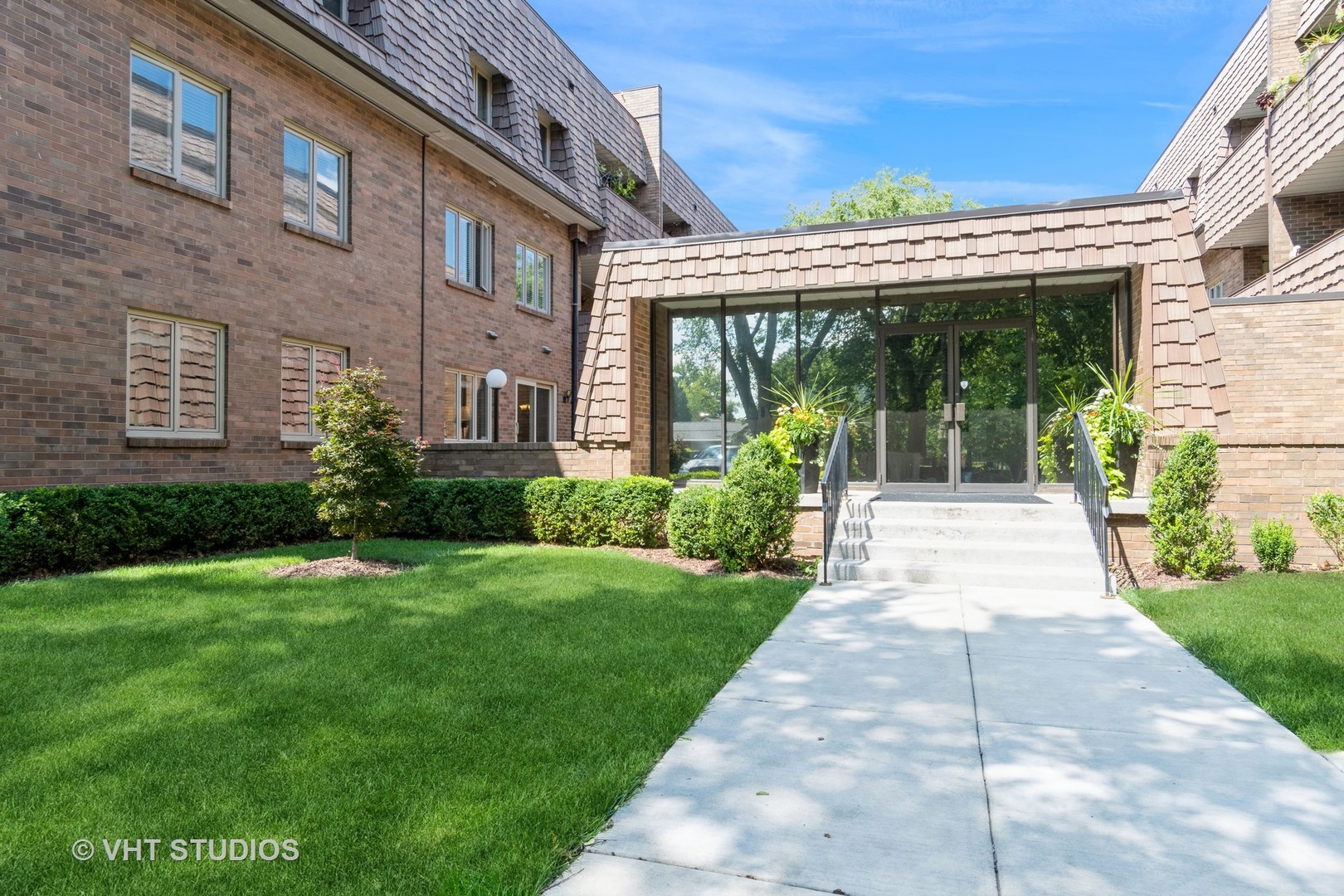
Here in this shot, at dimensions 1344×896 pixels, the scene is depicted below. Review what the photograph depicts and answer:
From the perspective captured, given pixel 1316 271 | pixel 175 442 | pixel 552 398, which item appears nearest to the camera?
pixel 175 442

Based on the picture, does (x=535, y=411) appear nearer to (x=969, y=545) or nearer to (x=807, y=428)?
(x=807, y=428)

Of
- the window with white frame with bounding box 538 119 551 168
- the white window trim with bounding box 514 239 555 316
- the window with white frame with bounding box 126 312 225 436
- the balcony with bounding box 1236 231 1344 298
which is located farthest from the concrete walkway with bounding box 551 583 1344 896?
the window with white frame with bounding box 538 119 551 168

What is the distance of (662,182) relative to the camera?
21.5m

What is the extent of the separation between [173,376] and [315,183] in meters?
3.68

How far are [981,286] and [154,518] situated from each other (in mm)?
10094

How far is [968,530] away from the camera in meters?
7.69

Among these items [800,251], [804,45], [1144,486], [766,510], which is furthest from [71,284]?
[804,45]

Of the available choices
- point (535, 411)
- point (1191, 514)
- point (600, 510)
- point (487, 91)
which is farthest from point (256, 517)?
point (487, 91)

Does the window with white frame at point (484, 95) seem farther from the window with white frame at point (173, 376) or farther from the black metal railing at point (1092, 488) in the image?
the black metal railing at point (1092, 488)

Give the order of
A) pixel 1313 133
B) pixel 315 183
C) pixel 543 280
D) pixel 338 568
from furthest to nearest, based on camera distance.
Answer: pixel 543 280 < pixel 1313 133 < pixel 315 183 < pixel 338 568

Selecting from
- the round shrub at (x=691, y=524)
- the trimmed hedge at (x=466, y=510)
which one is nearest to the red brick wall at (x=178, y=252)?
the trimmed hedge at (x=466, y=510)

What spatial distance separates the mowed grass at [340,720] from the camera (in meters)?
2.26

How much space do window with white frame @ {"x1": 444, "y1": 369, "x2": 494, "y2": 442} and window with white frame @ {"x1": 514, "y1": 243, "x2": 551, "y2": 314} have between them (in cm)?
232

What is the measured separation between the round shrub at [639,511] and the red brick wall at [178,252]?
461 cm
